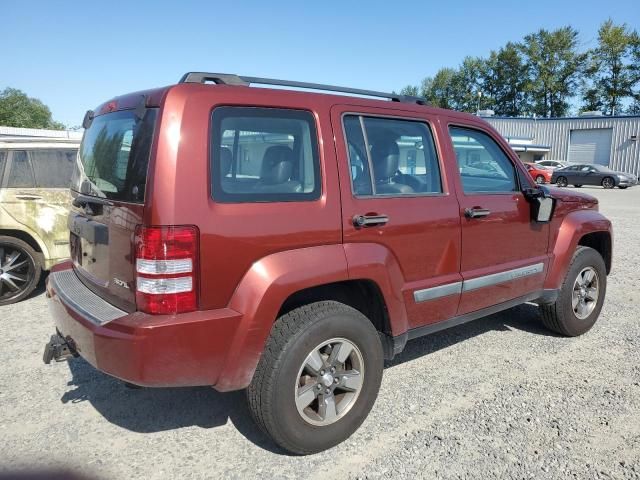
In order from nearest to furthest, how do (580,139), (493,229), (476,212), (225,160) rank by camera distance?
(225,160) → (476,212) → (493,229) → (580,139)

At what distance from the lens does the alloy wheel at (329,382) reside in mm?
2684

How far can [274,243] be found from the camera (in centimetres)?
248

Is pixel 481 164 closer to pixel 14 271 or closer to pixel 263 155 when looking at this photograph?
pixel 263 155

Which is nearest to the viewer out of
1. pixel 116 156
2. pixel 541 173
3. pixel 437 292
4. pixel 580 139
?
pixel 116 156

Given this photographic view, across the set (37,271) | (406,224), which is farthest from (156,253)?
(37,271)

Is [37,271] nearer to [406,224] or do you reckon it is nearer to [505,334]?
[406,224]

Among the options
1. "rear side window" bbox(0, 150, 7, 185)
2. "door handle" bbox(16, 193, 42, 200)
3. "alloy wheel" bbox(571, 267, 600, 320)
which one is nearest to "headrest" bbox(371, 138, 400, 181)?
"alloy wheel" bbox(571, 267, 600, 320)

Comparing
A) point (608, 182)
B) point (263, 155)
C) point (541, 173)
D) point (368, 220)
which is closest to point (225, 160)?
point (263, 155)

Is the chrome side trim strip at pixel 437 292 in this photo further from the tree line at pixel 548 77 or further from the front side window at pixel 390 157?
the tree line at pixel 548 77

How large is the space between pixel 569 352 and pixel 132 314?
11.6 ft

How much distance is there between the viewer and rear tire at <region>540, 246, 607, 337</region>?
434 cm

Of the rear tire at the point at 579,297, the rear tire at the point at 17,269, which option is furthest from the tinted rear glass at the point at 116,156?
the rear tire at the point at 579,297

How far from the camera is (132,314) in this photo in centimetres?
237

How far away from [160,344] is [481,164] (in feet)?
8.79
